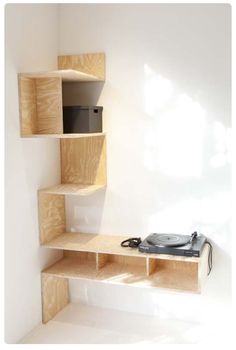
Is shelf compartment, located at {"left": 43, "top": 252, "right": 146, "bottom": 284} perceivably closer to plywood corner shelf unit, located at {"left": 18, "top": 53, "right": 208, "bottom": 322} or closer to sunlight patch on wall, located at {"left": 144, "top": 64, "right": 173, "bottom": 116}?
plywood corner shelf unit, located at {"left": 18, "top": 53, "right": 208, "bottom": 322}

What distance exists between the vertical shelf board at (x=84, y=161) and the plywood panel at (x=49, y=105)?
356mm

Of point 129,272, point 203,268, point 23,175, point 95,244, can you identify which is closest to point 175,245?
point 203,268

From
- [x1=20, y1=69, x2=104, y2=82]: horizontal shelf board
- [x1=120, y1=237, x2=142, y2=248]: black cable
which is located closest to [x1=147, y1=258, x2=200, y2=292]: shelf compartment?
[x1=120, y1=237, x2=142, y2=248]: black cable

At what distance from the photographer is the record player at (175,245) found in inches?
92.4

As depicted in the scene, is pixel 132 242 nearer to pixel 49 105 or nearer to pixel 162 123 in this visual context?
pixel 162 123

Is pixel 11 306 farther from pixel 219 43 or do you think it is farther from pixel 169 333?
pixel 219 43

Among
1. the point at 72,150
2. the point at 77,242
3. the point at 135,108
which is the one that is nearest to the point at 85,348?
the point at 77,242

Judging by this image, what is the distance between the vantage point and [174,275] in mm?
2598

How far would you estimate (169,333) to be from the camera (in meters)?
2.52

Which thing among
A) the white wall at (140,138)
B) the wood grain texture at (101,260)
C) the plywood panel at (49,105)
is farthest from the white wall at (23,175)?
the wood grain texture at (101,260)

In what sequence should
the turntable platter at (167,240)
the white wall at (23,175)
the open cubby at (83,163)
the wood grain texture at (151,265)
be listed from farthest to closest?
1. the open cubby at (83,163)
2. the wood grain texture at (151,265)
3. the turntable platter at (167,240)
4. the white wall at (23,175)

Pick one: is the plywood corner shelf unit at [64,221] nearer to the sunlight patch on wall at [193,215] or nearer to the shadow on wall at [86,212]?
the shadow on wall at [86,212]

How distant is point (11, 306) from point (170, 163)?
4.32 ft

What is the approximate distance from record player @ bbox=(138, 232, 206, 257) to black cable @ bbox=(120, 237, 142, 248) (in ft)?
A: 0.24
